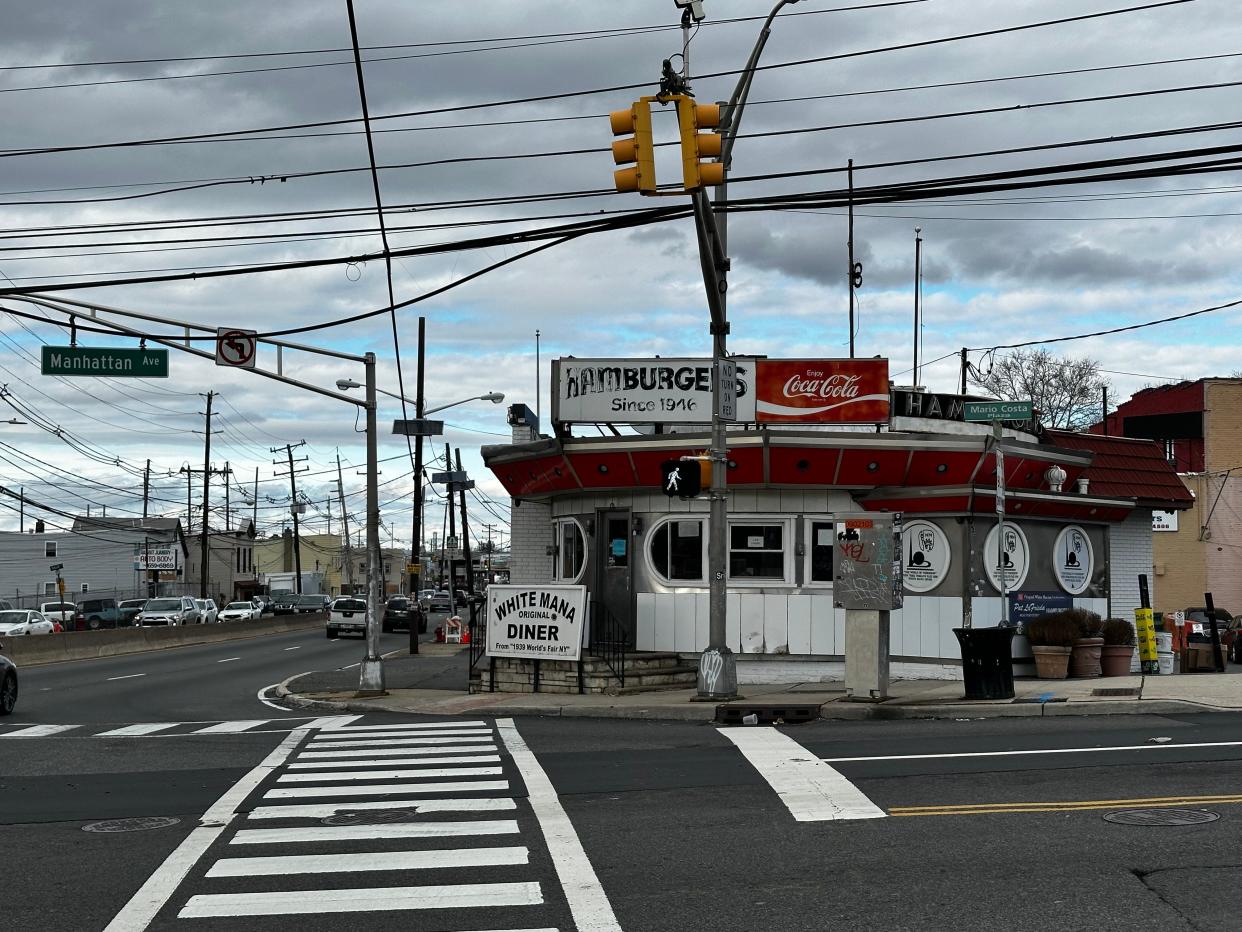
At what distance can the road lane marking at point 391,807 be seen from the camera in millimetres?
11109

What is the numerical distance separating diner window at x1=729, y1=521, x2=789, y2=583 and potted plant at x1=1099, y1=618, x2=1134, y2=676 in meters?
5.40

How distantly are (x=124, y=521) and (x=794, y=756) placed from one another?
356ft

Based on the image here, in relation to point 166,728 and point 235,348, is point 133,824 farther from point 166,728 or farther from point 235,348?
point 235,348

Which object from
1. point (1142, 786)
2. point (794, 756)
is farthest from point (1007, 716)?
point (1142, 786)

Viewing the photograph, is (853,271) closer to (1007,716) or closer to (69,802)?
(1007,716)

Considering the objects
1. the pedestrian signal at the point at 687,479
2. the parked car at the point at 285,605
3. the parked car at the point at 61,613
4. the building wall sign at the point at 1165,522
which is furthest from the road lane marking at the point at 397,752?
the parked car at the point at 285,605

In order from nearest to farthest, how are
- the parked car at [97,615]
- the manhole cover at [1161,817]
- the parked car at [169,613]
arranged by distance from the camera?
the manhole cover at [1161,817] → the parked car at [169,613] → the parked car at [97,615]

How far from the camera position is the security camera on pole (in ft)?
45.6

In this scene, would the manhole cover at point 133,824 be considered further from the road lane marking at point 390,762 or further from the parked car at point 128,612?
the parked car at point 128,612

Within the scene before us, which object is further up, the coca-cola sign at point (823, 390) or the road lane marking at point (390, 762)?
the coca-cola sign at point (823, 390)

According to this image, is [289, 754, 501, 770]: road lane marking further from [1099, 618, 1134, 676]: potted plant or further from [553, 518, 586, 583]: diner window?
[1099, 618, 1134, 676]: potted plant

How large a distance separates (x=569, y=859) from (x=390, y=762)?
5910 millimetres

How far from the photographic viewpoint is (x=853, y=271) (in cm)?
3572

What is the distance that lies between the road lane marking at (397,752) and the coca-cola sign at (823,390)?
9785 millimetres
